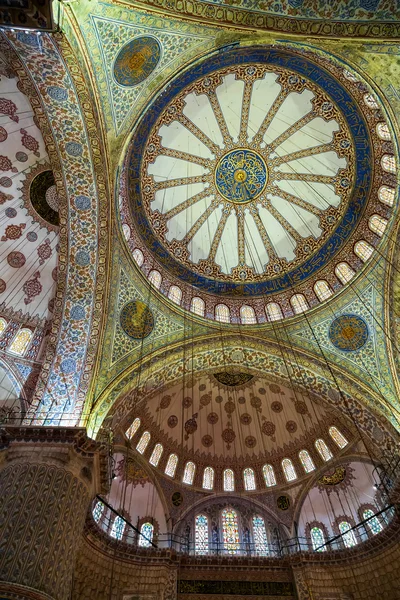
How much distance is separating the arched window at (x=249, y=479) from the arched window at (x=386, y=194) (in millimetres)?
9990

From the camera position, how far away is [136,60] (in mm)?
7152

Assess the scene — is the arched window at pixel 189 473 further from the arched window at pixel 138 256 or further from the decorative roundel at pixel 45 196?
the decorative roundel at pixel 45 196

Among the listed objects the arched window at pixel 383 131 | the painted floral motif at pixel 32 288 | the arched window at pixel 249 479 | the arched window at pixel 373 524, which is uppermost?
the arched window at pixel 383 131

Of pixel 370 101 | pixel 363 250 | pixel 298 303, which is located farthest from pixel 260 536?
pixel 370 101

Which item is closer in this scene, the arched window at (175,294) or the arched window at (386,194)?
the arched window at (386,194)

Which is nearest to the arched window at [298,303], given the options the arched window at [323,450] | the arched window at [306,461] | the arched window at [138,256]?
the arched window at [323,450]

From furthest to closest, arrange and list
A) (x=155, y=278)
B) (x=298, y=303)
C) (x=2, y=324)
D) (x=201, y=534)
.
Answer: (x=201, y=534)
(x=298, y=303)
(x=155, y=278)
(x=2, y=324)

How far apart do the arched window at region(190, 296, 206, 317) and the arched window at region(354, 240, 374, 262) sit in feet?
16.1

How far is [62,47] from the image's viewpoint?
20.7 feet

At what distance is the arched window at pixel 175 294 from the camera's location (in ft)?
35.8

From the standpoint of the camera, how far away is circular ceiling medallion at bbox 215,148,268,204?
11.2 metres

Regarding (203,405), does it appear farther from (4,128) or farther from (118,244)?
(4,128)

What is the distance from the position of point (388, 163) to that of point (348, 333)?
467 centimetres

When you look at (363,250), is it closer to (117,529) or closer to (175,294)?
(175,294)
